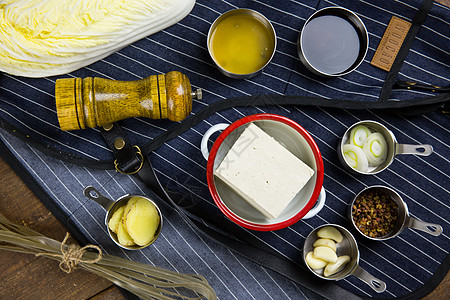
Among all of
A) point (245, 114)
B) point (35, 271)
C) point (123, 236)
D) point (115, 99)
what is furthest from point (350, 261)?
point (35, 271)

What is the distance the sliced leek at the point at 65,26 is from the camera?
2.65ft

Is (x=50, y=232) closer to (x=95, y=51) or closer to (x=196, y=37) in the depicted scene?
(x=95, y=51)

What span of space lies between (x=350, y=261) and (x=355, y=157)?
0.81 ft

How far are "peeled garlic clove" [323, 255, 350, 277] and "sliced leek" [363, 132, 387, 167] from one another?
236 millimetres

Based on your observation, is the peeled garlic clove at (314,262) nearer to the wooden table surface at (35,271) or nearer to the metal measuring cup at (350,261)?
the metal measuring cup at (350,261)

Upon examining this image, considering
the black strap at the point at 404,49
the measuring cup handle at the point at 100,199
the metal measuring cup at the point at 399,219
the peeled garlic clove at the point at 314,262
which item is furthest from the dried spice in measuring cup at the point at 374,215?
the measuring cup handle at the point at 100,199

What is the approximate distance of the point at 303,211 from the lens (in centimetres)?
77

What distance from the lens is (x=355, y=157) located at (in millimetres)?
870

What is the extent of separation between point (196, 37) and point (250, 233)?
20.1 inches

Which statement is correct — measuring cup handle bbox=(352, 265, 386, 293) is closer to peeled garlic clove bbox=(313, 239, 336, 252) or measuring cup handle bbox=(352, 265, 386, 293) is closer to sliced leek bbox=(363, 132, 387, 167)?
peeled garlic clove bbox=(313, 239, 336, 252)

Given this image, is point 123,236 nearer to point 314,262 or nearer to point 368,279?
point 314,262

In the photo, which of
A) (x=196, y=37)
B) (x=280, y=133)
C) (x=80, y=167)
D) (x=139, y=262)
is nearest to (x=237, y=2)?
(x=196, y=37)

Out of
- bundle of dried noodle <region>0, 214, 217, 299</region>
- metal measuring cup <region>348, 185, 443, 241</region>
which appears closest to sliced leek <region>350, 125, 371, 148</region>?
metal measuring cup <region>348, 185, 443, 241</region>

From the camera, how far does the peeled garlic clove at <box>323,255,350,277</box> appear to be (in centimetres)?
85
